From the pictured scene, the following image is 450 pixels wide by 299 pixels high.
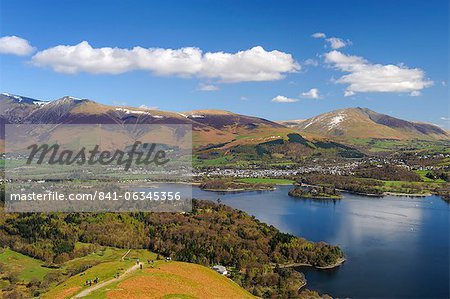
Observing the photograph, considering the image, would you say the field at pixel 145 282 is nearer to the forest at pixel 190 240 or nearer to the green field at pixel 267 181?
the forest at pixel 190 240

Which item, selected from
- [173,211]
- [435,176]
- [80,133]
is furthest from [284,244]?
[80,133]

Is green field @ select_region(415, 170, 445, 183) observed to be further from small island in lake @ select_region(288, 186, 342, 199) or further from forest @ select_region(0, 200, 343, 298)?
forest @ select_region(0, 200, 343, 298)

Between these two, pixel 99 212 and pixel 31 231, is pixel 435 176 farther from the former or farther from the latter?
pixel 31 231

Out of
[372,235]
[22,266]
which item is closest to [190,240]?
[22,266]

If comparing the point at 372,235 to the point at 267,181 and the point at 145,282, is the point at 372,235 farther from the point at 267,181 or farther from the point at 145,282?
the point at 267,181

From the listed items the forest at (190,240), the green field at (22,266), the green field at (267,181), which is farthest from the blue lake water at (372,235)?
the green field at (22,266)

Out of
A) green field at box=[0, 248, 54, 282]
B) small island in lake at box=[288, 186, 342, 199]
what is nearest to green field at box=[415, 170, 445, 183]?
small island in lake at box=[288, 186, 342, 199]
